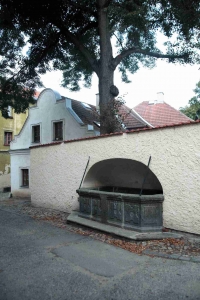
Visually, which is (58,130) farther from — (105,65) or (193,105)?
(193,105)

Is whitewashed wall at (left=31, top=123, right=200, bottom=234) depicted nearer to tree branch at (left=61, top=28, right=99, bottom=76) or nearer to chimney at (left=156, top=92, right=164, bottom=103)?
tree branch at (left=61, top=28, right=99, bottom=76)

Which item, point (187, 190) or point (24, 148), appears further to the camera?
point (24, 148)

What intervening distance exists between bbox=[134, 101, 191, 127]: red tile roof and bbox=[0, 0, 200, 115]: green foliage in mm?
4648

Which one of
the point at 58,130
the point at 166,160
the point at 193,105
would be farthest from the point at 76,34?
the point at 193,105

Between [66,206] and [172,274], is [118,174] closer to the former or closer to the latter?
[66,206]

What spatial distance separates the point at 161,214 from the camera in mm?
5836

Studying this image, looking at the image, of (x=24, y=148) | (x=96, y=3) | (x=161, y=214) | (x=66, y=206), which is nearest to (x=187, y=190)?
(x=161, y=214)

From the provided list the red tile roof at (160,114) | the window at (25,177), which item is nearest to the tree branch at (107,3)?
the red tile roof at (160,114)

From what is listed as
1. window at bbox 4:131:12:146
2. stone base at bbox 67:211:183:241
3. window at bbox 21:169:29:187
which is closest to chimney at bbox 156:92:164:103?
window at bbox 21:169:29:187

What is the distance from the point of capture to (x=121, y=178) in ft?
27.1

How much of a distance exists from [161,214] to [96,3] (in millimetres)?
8991

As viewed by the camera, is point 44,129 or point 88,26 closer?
point 88,26

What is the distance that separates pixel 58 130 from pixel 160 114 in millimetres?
8368

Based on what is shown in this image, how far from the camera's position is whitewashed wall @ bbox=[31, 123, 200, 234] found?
17.8ft
